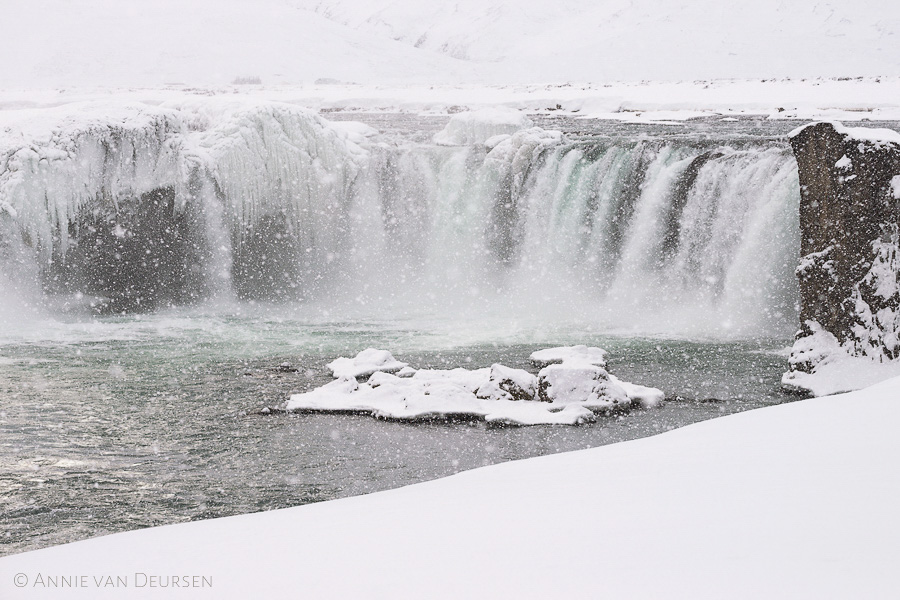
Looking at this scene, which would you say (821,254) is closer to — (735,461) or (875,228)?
(875,228)

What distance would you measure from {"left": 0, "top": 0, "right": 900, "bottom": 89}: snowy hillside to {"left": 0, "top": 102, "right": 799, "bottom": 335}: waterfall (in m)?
55.5

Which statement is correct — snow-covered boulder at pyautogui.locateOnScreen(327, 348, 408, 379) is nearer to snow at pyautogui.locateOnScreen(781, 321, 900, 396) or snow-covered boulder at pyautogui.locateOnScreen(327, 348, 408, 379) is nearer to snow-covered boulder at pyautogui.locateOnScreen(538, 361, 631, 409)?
snow-covered boulder at pyautogui.locateOnScreen(538, 361, 631, 409)

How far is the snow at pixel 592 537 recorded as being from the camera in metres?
2.16

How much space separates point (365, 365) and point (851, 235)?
18.2 feet

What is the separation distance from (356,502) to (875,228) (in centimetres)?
760

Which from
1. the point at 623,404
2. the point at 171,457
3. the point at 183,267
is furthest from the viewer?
the point at 183,267

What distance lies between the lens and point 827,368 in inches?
372

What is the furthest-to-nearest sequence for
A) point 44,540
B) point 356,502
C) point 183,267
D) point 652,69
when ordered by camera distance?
point 652,69
point 183,267
point 44,540
point 356,502

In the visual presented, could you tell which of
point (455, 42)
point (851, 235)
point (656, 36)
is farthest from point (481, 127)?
point (455, 42)

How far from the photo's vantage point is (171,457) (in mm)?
7473

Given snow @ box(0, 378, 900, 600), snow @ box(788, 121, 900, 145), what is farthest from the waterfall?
snow @ box(0, 378, 900, 600)

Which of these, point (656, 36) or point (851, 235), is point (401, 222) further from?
point (656, 36)

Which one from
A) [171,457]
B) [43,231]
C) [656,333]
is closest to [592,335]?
[656,333]

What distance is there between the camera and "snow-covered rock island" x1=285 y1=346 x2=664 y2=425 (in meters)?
8.77
